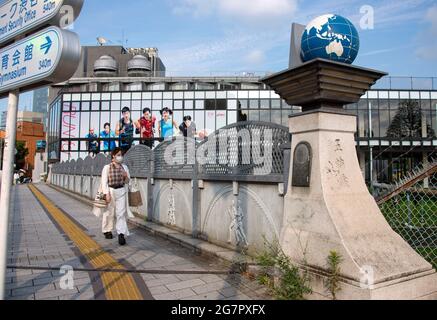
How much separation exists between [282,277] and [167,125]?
3999 cm

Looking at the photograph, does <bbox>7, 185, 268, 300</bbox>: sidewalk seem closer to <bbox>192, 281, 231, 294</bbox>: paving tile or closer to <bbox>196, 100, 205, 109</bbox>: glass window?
<bbox>192, 281, 231, 294</bbox>: paving tile

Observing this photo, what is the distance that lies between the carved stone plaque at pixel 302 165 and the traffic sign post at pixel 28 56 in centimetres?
254

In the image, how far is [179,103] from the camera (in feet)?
140

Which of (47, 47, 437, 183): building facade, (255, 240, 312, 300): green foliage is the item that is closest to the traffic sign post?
(255, 240, 312, 300): green foliage

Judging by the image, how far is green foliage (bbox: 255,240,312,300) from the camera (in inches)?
145

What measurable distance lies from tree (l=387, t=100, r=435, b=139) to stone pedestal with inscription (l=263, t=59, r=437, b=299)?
34.8m

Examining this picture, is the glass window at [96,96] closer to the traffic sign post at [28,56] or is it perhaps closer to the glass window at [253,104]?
the glass window at [253,104]

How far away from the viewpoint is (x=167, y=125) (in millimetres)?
42812

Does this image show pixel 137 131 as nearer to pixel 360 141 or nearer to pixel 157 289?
pixel 360 141

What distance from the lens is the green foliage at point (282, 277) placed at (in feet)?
12.1

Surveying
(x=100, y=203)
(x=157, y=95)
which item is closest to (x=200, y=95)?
(x=157, y=95)

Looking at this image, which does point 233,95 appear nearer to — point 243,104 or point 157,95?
point 243,104

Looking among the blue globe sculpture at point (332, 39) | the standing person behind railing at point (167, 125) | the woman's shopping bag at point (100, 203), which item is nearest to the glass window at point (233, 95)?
the standing person behind railing at point (167, 125)

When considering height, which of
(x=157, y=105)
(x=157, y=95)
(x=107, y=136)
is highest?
(x=157, y=95)
